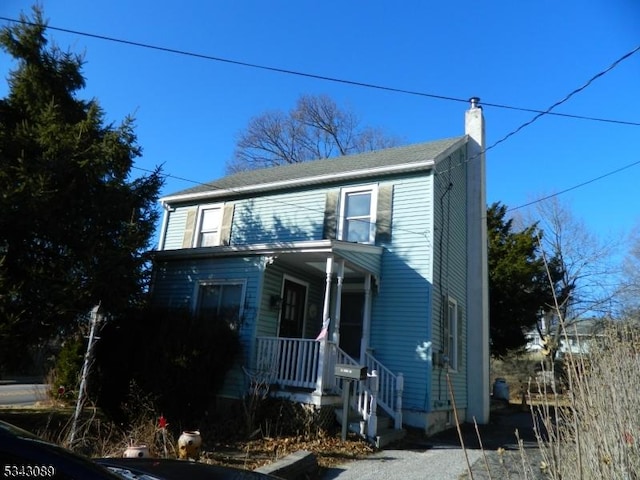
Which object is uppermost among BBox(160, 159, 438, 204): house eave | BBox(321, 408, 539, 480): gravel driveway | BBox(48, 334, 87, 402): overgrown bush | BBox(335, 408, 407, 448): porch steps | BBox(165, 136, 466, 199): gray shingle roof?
BBox(165, 136, 466, 199): gray shingle roof

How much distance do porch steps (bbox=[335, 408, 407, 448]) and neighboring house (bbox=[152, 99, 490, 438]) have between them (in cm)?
19

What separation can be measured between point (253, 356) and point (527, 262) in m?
12.5

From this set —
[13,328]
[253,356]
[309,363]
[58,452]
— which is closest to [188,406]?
[253,356]

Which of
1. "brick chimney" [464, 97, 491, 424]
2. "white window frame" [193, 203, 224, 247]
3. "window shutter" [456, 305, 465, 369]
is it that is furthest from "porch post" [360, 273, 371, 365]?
"white window frame" [193, 203, 224, 247]

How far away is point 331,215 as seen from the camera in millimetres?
12828

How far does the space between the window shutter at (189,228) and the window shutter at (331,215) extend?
464 centimetres

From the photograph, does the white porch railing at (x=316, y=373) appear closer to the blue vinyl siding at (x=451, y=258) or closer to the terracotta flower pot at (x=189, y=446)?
the blue vinyl siding at (x=451, y=258)

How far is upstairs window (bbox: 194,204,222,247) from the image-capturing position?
48.1ft

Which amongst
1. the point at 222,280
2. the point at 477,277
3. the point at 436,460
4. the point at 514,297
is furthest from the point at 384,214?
the point at 514,297

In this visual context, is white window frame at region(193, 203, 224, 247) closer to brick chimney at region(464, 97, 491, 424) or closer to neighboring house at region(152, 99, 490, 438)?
neighboring house at region(152, 99, 490, 438)

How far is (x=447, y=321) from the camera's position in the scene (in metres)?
11.8

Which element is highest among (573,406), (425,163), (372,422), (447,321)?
(425,163)

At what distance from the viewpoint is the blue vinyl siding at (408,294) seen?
10570 mm

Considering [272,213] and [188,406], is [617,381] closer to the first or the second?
[188,406]
